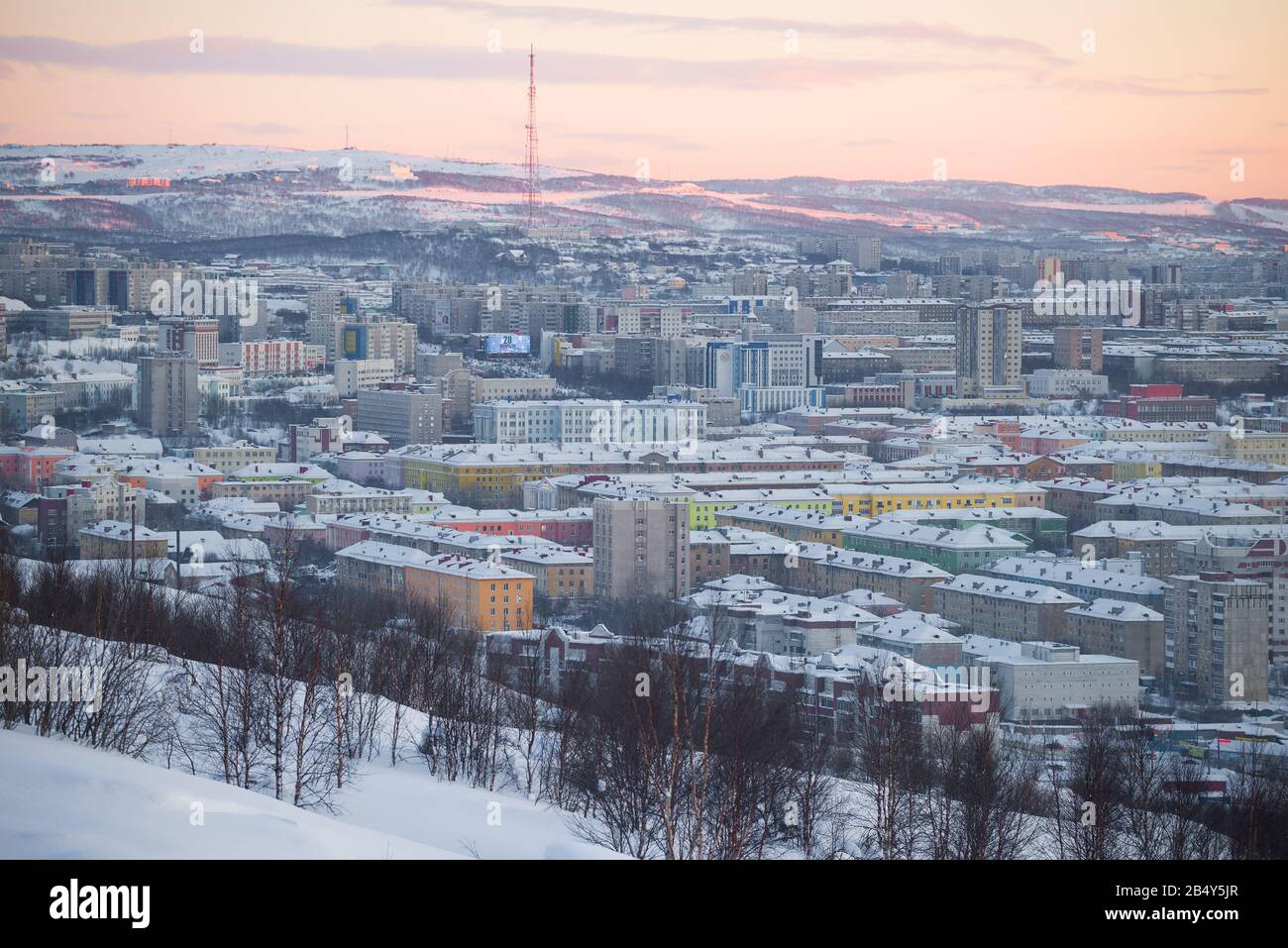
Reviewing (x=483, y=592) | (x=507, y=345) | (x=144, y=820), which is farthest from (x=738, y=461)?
(x=144, y=820)

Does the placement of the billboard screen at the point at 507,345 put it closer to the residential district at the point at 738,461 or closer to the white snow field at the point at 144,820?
the residential district at the point at 738,461

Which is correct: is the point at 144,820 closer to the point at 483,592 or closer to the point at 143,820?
the point at 143,820

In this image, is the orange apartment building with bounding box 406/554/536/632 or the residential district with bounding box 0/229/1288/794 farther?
the orange apartment building with bounding box 406/554/536/632

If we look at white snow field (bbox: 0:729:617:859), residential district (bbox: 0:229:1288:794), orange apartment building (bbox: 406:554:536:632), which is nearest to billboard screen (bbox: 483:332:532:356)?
residential district (bbox: 0:229:1288:794)

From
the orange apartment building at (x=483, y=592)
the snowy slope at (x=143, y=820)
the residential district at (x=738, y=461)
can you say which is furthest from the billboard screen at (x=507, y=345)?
the snowy slope at (x=143, y=820)

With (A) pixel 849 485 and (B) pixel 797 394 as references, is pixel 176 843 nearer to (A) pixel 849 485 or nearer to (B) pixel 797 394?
(A) pixel 849 485

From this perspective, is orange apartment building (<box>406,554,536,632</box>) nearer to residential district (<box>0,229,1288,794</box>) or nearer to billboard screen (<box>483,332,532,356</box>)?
residential district (<box>0,229,1288,794</box>)

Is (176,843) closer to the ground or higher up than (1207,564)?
higher up

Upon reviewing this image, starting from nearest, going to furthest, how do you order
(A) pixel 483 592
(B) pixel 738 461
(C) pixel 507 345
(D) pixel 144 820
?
(D) pixel 144 820, (A) pixel 483 592, (B) pixel 738 461, (C) pixel 507 345
